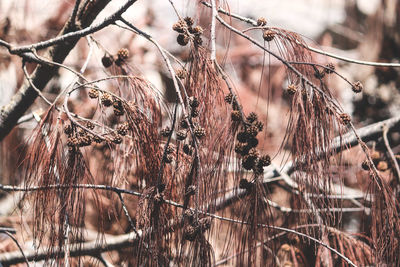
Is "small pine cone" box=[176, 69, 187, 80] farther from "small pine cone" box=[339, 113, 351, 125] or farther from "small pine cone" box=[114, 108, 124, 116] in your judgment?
"small pine cone" box=[339, 113, 351, 125]

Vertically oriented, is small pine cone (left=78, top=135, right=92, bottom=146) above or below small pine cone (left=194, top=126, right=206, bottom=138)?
below

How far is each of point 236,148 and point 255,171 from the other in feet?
0.16

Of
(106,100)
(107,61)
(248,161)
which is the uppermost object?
(107,61)

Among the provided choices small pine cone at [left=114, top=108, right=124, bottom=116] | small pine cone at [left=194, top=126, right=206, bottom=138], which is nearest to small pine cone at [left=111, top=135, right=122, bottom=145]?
small pine cone at [left=114, top=108, right=124, bottom=116]

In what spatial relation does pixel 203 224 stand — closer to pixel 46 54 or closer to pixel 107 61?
pixel 107 61

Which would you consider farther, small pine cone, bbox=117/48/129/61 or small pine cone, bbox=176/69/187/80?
small pine cone, bbox=117/48/129/61

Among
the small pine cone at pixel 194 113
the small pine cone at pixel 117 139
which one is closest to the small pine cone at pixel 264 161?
the small pine cone at pixel 194 113

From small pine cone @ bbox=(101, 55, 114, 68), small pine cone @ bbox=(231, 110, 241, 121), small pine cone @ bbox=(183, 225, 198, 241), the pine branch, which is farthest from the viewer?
small pine cone @ bbox=(101, 55, 114, 68)

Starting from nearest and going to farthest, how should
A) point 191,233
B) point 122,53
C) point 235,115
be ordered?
point 191,233
point 235,115
point 122,53

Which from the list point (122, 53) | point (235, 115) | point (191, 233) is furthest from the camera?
point (122, 53)

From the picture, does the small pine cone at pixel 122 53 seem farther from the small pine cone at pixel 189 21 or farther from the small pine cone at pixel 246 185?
the small pine cone at pixel 246 185

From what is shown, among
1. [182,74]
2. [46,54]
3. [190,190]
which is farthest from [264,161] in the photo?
[46,54]

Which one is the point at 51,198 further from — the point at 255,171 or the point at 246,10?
the point at 246,10

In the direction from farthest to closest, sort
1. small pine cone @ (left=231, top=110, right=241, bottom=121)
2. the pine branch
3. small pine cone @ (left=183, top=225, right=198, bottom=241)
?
1. the pine branch
2. small pine cone @ (left=231, top=110, right=241, bottom=121)
3. small pine cone @ (left=183, top=225, right=198, bottom=241)
